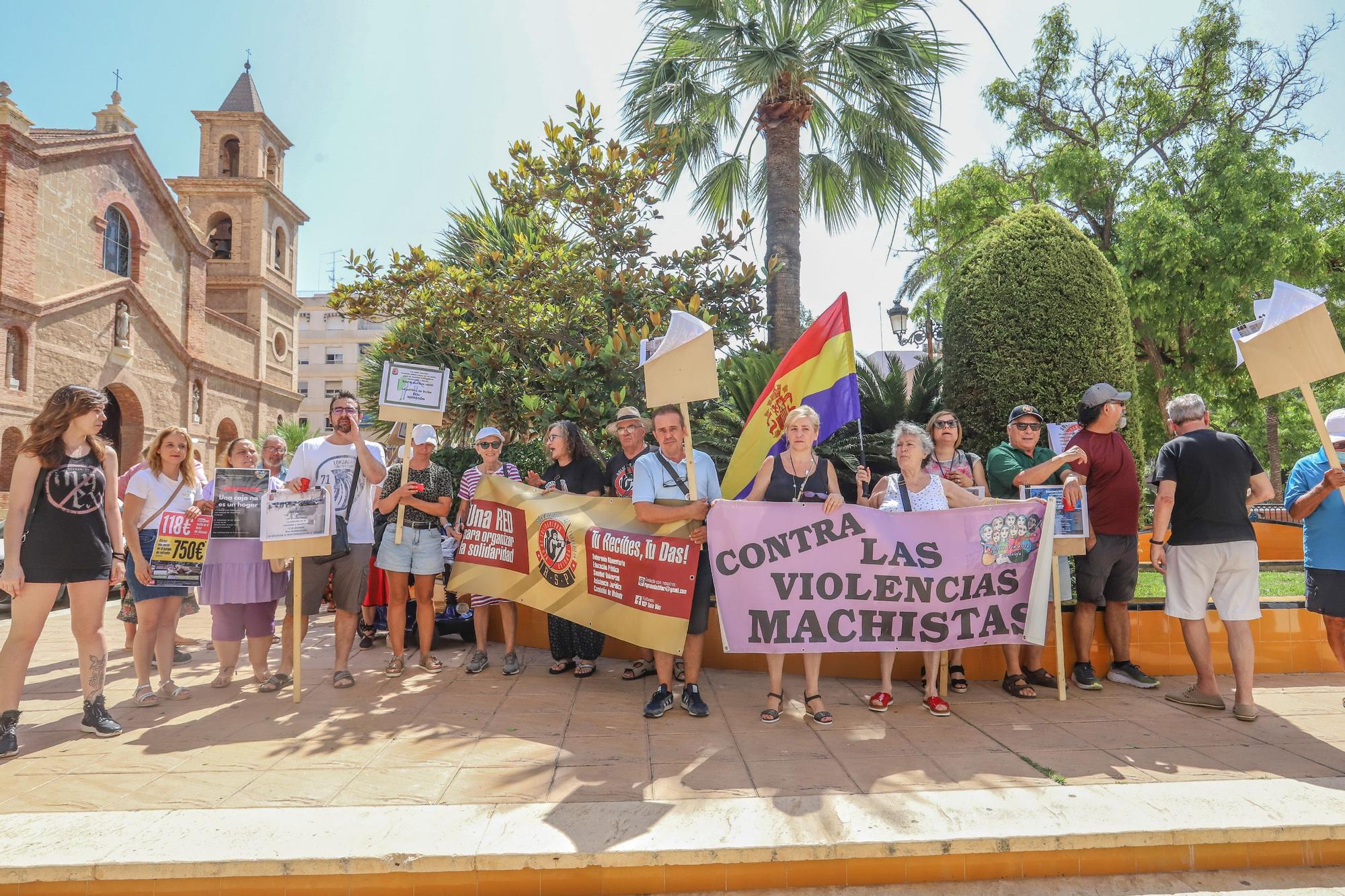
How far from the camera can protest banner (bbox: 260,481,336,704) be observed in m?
5.04

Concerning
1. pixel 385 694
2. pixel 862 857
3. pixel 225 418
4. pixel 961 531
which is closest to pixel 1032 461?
pixel 961 531

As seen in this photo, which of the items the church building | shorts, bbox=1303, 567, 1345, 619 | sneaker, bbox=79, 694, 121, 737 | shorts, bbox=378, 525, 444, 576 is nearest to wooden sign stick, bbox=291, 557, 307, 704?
shorts, bbox=378, 525, 444, 576

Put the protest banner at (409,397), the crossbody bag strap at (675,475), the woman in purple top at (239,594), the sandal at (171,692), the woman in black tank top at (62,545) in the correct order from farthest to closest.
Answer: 1. the protest banner at (409,397)
2. the woman in purple top at (239,594)
3. the sandal at (171,692)
4. the crossbody bag strap at (675,475)
5. the woman in black tank top at (62,545)

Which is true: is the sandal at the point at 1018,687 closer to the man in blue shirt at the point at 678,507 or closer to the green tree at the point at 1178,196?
the man in blue shirt at the point at 678,507

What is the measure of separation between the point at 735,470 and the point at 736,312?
9.59 feet

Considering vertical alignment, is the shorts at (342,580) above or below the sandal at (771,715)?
above

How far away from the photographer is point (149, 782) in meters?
3.77

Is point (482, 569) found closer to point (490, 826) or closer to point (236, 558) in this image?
point (236, 558)

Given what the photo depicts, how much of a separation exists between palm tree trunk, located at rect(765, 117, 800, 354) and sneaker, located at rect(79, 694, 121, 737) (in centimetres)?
750

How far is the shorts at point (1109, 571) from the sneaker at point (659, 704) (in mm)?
3137

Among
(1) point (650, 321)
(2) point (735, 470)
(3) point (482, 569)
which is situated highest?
(1) point (650, 321)

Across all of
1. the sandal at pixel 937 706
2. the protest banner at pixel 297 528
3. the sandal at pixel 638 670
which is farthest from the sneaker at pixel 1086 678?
the protest banner at pixel 297 528

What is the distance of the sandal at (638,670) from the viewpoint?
5914mm

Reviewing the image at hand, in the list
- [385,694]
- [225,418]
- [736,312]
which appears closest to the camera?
[385,694]
